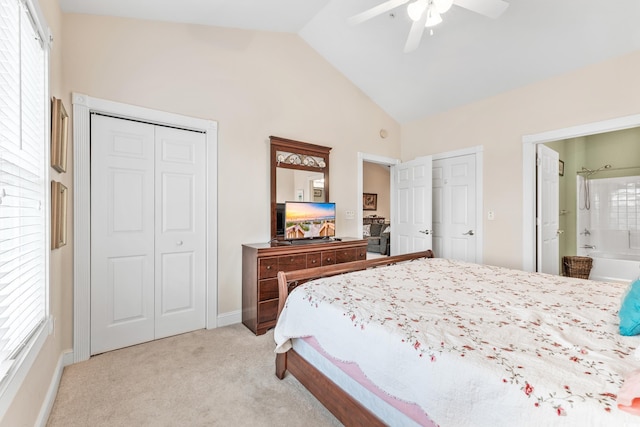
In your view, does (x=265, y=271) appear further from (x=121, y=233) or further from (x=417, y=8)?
(x=417, y=8)

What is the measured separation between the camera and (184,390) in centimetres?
195

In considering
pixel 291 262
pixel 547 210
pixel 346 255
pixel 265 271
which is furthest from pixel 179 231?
pixel 547 210

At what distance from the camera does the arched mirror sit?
11.1 feet

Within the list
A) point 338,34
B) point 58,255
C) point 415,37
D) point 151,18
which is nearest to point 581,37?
point 415,37

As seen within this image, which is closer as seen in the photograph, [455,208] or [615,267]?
[455,208]

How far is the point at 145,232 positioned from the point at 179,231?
0.29m

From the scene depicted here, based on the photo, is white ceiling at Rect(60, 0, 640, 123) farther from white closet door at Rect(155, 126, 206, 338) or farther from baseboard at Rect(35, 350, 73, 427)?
baseboard at Rect(35, 350, 73, 427)

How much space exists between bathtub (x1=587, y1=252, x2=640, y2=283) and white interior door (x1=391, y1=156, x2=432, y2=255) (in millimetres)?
2970

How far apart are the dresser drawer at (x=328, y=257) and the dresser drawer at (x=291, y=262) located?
25cm

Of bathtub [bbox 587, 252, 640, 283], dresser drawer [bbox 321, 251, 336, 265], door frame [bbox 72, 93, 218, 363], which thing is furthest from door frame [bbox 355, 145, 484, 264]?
door frame [bbox 72, 93, 218, 363]

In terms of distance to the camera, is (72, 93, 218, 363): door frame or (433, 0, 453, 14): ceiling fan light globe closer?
(433, 0, 453, 14): ceiling fan light globe

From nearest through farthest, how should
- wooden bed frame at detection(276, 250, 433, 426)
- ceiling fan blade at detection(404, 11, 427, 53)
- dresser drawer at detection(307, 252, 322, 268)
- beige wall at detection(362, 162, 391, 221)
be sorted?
wooden bed frame at detection(276, 250, 433, 426)
ceiling fan blade at detection(404, 11, 427, 53)
dresser drawer at detection(307, 252, 322, 268)
beige wall at detection(362, 162, 391, 221)

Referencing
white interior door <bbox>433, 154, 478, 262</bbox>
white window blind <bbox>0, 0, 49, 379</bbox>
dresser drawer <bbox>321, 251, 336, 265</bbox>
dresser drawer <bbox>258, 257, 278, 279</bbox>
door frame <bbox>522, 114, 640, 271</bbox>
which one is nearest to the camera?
white window blind <bbox>0, 0, 49, 379</bbox>

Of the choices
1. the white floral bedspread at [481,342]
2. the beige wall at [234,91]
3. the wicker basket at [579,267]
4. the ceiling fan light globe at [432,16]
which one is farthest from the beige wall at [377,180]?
the white floral bedspread at [481,342]
